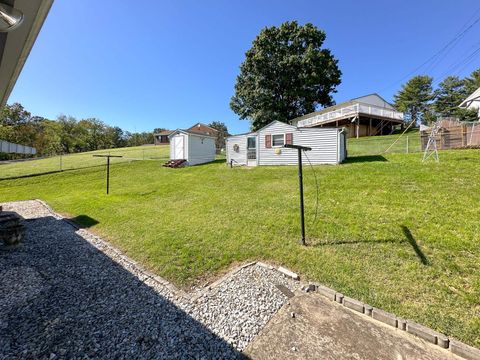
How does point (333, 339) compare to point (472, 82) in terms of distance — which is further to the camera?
point (472, 82)

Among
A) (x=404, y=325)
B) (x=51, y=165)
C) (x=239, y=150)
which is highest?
(x=239, y=150)

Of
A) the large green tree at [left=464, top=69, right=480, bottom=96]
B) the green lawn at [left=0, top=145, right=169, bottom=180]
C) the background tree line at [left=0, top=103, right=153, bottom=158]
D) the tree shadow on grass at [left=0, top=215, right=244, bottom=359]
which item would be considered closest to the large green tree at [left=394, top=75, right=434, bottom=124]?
the large green tree at [left=464, top=69, right=480, bottom=96]

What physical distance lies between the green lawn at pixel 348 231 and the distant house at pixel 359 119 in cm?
1263

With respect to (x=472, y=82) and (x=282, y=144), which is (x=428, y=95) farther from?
(x=282, y=144)

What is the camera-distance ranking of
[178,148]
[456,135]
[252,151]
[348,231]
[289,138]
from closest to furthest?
[348,231] < [456,135] < [289,138] < [252,151] < [178,148]

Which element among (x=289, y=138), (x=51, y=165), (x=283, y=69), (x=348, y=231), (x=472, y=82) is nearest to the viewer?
(x=348, y=231)

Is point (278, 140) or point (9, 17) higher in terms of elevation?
point (278, 140)

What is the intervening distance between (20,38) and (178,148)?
16.6 metres

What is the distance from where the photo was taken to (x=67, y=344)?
2.48 metres

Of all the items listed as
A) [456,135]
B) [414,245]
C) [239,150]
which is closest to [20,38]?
[414,245]

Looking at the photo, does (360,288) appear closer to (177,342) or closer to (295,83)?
(177,342)

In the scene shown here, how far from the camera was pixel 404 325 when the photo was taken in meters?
2.60

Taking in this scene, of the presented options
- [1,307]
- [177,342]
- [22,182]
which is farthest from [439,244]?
[22,182]

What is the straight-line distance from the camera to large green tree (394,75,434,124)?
122 feet
